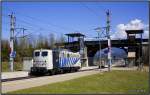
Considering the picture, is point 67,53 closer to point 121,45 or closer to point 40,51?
point 40,51

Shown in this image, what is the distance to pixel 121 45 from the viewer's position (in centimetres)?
9394

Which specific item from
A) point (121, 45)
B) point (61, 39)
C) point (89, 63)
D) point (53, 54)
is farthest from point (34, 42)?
point (89, 63)

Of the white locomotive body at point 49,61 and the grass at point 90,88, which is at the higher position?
the white locomotive body at point 49,61

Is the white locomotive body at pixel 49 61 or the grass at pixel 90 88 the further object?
the white locomotive body at pixel 49 61

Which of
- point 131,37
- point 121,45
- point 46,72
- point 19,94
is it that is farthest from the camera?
point 121,45

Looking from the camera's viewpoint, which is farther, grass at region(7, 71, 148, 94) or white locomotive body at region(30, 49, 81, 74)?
white locomotive body at region(30, 49, 81, 74)

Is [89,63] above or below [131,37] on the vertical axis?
below

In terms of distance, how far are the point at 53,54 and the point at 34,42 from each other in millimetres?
5097

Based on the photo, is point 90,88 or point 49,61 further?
point 49,61

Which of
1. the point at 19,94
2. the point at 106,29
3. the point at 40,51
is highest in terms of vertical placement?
the point at 106,29

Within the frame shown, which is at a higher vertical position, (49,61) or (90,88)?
(49,61)

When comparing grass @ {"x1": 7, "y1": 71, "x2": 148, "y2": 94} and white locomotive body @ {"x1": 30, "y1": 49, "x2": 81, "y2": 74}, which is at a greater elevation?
white locomotive body @ {"x1": 30, "y1": 49, "x2": 81, "y2": 74}

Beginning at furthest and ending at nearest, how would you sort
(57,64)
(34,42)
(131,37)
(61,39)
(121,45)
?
(121,45)
(131,37)
(61,39)
(34,42)
(57,64)

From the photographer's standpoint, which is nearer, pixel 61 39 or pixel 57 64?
pixel 57 64
